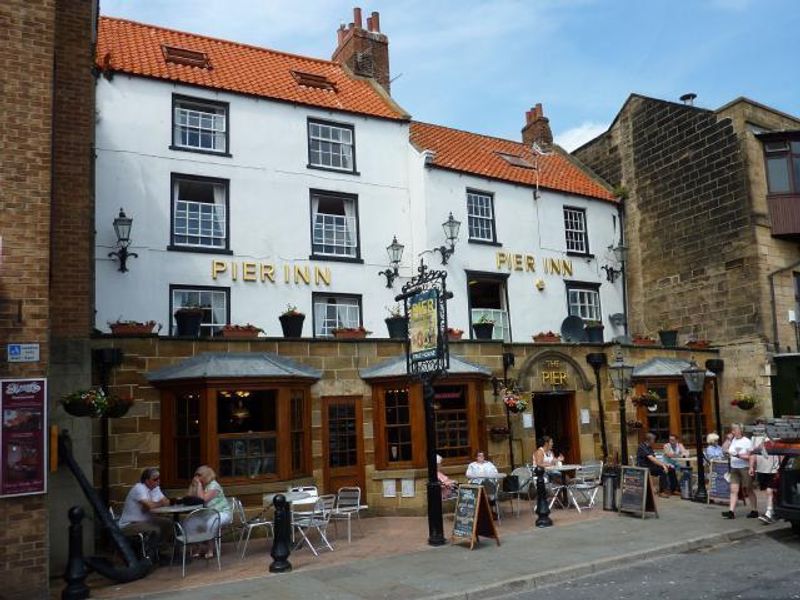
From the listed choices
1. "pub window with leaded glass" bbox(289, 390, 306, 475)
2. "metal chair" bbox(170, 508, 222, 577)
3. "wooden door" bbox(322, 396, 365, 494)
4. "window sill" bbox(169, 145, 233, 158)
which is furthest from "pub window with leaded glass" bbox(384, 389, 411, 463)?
"window sill" bbox(169, 145, 233, 158)

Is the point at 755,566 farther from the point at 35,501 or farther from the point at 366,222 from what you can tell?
the point at 366,222

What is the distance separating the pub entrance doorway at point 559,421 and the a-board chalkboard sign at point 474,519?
609cm

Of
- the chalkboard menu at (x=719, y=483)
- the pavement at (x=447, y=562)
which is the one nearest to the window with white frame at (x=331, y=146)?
the pavement at (x=447, y=562)

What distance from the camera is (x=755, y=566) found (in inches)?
355

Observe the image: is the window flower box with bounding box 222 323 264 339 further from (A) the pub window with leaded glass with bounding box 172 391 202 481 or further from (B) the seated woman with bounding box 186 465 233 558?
(B) the seated woman with bounding box 186 465 233 558

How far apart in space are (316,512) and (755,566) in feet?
19.4

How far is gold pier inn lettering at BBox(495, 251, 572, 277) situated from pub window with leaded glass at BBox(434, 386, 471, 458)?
21.9 feet

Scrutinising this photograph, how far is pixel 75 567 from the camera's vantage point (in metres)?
8.34

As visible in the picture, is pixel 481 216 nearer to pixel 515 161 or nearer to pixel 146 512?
pixel 515 161

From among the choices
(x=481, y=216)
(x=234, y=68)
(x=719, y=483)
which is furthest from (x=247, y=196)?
(x=719, y=483)

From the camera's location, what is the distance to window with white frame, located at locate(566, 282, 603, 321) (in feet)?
72.1

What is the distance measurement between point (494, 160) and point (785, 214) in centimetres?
845

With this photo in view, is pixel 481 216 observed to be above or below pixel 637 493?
above

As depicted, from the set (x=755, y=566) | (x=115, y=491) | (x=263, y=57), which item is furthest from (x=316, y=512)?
(x=263, y=57)
